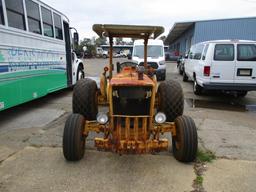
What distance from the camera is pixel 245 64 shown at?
862 centimetres

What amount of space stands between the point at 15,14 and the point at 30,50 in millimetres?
1016

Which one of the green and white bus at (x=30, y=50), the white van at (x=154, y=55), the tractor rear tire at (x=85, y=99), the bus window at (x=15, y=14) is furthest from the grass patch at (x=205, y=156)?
the white van at (x=154, y=55)

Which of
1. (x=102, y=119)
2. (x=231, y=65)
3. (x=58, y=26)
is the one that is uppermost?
(x=58, y=26)

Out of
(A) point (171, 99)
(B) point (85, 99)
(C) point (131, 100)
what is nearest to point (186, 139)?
(C) point (131, 100)

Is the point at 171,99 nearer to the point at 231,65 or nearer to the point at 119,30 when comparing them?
the point at 119,30

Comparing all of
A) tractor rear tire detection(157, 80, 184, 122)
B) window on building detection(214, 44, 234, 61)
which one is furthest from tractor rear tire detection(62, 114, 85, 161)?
window on building detection(214, 44, 234, 61)

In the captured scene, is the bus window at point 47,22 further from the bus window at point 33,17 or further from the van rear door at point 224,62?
the van rear door at point 224,62

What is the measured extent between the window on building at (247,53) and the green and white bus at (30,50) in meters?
5.88

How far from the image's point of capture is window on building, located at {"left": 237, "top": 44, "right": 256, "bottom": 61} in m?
8.63

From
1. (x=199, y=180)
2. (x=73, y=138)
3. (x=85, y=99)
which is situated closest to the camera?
(x=199, y=180)

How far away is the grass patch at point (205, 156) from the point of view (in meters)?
4.37

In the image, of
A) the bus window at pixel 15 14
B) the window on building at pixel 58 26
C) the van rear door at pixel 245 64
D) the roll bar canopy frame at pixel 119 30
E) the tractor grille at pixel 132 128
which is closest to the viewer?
the tractor grille at pixel 132 128

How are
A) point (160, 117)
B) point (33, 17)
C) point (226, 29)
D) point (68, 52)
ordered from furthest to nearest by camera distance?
point (226, 29), point (68, 52), point (33, 17), point (160, 117)

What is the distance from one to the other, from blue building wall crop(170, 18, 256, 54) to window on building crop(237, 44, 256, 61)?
61.7 ft
